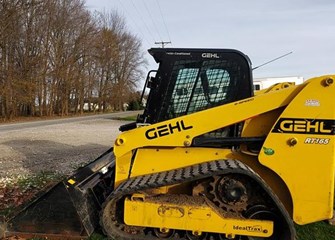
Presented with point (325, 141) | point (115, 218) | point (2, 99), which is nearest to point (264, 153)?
point (325, 141)

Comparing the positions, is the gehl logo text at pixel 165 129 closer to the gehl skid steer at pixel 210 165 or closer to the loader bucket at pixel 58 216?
the gehl skid steer at pixel 210 165

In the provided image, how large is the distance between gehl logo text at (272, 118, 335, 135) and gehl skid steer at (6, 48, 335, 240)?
1 cm

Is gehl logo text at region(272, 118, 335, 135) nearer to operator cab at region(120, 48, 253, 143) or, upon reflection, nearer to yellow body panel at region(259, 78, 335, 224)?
yellow body panel at region(259, 78, 335, 224)

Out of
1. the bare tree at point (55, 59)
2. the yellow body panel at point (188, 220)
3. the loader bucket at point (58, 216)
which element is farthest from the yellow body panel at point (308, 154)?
the bare tree at point (55, 59)

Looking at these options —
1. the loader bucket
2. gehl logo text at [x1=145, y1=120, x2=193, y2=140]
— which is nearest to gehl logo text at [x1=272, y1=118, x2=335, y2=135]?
gehl logo text at [x1=145, y1=120, x2=193, y2=140]

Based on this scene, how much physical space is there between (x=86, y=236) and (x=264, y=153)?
2.32 meters

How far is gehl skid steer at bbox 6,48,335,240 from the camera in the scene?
4219 millimetres

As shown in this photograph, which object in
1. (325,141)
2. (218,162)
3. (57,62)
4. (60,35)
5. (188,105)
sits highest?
(60,35)

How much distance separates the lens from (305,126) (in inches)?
167

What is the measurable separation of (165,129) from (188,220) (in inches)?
42.4

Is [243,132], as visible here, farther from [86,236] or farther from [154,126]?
[86,236]

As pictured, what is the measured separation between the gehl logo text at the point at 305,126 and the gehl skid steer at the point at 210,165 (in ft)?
0.04

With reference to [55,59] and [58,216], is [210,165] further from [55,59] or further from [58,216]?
[55,59]

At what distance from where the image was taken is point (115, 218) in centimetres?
453
